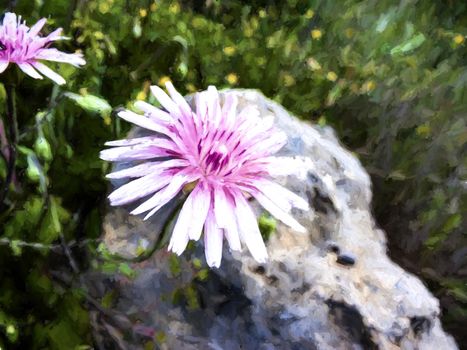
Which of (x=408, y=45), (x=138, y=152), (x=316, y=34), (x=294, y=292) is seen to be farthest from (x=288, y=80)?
(x=138, y=152)

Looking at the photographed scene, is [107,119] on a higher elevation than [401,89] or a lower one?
lower

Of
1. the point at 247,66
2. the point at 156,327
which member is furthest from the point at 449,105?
the point at 156,327

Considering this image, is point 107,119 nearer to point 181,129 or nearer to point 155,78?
point 155,78

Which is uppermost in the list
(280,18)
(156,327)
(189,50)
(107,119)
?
(280,18)

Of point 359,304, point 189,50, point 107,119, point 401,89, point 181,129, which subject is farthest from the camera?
point 401,89

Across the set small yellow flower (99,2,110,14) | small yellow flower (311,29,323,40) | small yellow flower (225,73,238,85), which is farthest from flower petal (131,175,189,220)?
small yellow flower (311,29,323,40)

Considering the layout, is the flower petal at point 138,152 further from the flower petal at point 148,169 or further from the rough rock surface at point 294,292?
the rough rock surface at point 294,292

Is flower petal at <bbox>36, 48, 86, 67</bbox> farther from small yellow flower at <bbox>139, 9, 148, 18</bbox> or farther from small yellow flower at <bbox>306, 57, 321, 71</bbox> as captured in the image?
small yellow flower at <bbox>306, 57, 321, 71</bbox>
